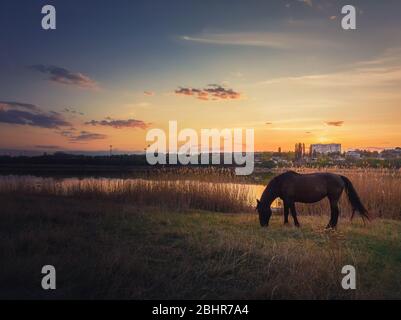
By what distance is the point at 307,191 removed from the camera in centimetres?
904

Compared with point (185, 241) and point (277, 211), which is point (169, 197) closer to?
point (277, 211)

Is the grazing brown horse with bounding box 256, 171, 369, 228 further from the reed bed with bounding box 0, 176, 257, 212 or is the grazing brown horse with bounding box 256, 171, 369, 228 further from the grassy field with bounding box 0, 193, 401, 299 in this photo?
the reed bed with bounding box 0, 176, 257, 212

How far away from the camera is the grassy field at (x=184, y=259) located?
15.1 feet

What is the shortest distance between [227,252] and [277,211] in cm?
773

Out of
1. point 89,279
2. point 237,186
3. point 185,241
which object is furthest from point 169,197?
point 89,279

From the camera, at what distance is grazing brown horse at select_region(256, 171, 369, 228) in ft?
29.4

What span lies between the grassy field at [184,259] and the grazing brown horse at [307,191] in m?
0.55

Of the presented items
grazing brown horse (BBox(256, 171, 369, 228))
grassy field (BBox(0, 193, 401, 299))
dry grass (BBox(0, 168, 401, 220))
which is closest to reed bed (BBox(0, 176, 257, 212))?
dry grass (BBox(0, 168, 401, 220))

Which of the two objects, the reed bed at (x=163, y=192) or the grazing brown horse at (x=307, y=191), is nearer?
the grazing brown horse at (x=307, y=191)

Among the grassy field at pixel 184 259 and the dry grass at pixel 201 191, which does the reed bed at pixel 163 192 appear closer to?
the dry grass at pixel 201 191

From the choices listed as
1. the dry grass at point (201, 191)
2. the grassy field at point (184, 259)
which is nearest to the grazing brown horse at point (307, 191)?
the grassy field at point (184, 259)

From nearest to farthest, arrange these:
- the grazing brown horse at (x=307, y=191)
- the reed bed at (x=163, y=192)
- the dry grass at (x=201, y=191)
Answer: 1. the grazing brown horse at (x=307, y=191)
2. the dry grass at (x=201, y=191)
3. the reed bed at (x=163, y=192)

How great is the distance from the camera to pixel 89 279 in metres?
→ 4.68
